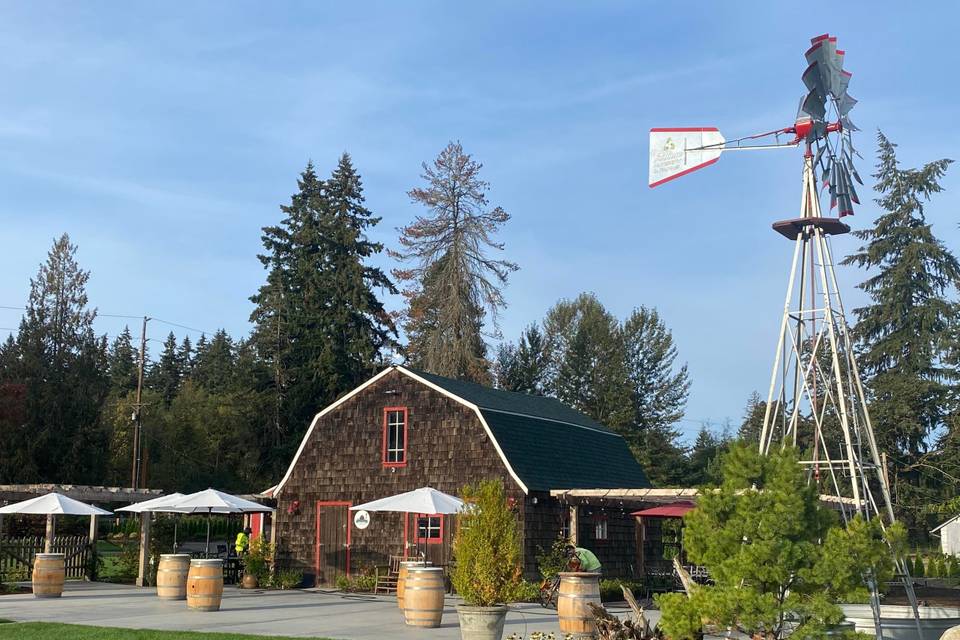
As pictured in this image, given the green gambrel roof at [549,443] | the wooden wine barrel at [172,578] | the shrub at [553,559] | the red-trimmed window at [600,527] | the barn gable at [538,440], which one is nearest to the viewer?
the wooden wine barrel at [172,578]

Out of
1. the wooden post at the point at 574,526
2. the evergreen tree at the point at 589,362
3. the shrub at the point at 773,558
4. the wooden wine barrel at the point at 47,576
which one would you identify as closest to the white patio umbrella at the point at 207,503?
the wooden wine barrel at the point at 47,576

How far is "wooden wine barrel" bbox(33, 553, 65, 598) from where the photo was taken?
67.7 feet

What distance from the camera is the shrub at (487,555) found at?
42.4 feet

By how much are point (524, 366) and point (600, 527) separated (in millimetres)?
28206

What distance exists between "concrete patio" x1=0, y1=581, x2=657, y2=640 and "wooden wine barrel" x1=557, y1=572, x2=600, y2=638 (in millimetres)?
658

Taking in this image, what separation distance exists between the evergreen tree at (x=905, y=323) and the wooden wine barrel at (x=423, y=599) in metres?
35.5

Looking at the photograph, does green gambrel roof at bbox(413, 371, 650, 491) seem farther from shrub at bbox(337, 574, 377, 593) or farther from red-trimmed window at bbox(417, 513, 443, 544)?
shrub at bbox(337, 574, 377, 593)

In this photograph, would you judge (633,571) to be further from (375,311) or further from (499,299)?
(375,311)

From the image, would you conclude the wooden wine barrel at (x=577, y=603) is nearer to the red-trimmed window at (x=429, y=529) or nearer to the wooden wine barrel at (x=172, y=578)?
the wooden wine barrel at (x=172, y=578)

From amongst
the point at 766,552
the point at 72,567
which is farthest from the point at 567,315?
the point at 766,552

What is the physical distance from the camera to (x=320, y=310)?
4859cm

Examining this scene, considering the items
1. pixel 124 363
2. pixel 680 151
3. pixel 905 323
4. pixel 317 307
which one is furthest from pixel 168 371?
pixel 680 151

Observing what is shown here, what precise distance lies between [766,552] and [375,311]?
39.6 m

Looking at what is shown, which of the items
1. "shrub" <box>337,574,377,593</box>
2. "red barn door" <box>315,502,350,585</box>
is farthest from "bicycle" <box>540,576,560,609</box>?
"red barn door" <box>315,502,350,585</box>
